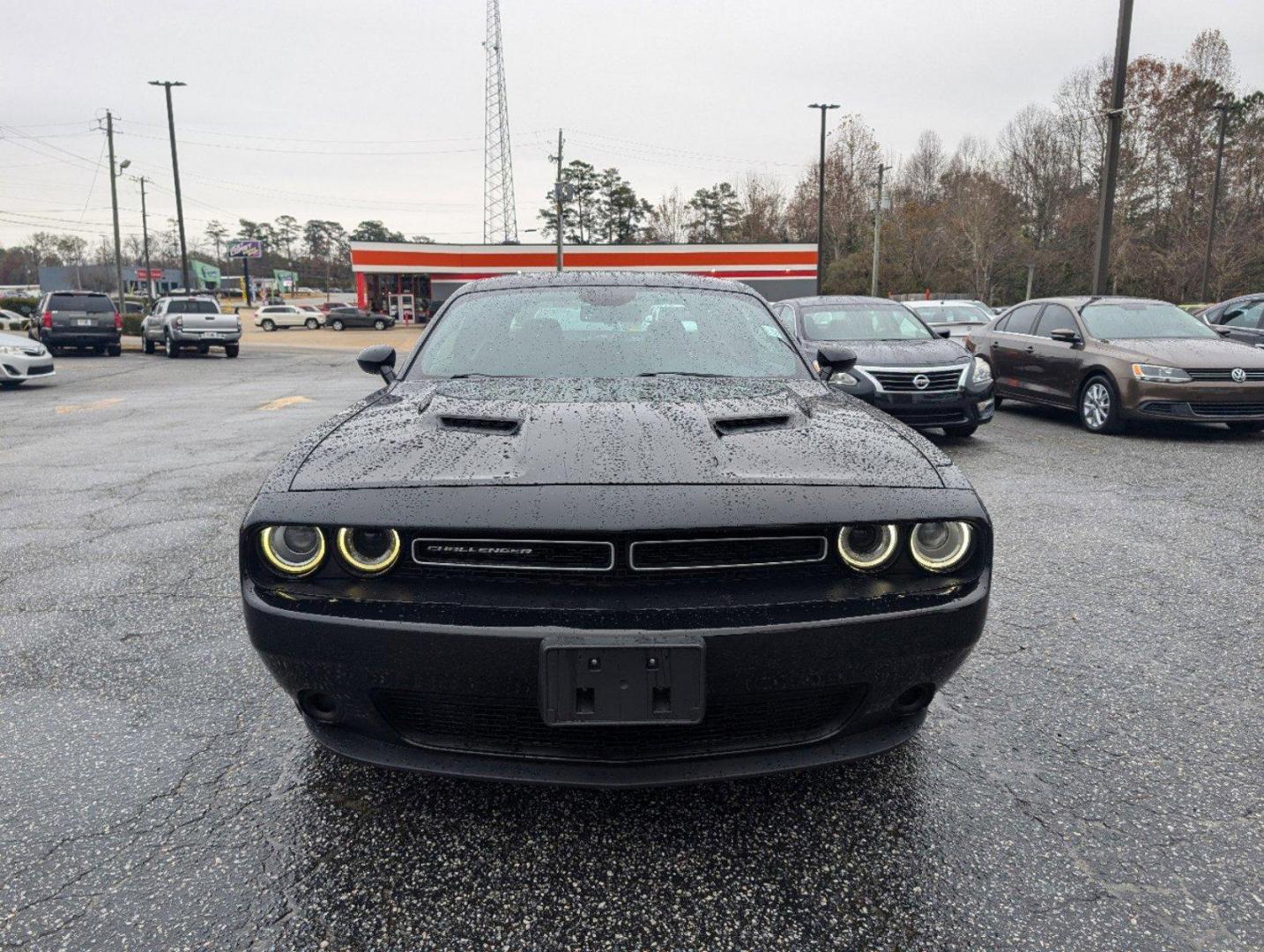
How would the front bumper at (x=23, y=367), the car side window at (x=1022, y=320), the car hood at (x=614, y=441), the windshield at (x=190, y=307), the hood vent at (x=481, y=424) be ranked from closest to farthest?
the car hood at (x=614, y=441) → the hood vent at (x=481, y=424) → the car side window at (x=1022, y=320) → the front bumper at (x=23, y=367) → the windshield at (x=190, y=307)

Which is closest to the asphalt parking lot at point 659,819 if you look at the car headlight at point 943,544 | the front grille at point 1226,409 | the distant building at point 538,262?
the car headlight at point 943,544

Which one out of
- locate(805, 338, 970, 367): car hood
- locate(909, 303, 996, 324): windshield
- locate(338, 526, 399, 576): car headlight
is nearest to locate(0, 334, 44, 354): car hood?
locate(805, 338, 970, 367): car hood

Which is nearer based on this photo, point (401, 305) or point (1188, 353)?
point (1188, 353)

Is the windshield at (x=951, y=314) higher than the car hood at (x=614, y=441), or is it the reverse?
the windshield at (x=951, y=314)

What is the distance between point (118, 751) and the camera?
97.8 inches

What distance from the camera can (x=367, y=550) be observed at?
1.92 meters

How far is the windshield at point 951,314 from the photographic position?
50.6 feet

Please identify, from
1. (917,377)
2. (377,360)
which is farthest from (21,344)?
(917,377)

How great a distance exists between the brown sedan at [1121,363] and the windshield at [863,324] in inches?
63.0

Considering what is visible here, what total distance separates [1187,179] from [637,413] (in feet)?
169

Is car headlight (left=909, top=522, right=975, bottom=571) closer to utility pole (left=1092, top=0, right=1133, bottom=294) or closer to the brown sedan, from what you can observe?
the brown sedan

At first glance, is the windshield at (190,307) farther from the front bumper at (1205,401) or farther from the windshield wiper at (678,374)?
the windshield wiper at (678,374)

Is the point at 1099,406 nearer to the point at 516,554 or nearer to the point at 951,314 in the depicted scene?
the point at 951,314

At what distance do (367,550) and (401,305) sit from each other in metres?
46.0
